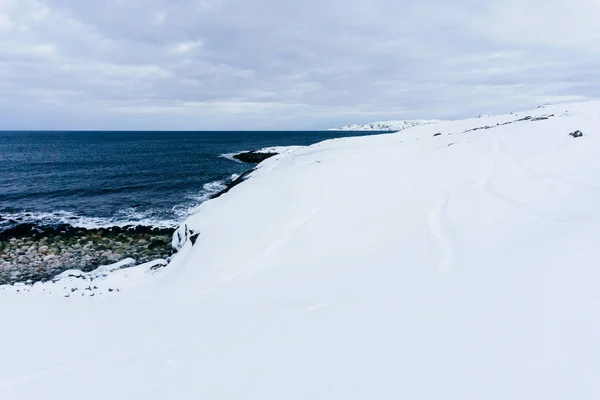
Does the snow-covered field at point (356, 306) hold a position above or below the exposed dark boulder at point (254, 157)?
below

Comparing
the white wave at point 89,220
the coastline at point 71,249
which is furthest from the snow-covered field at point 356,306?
the white wave at point 89,220

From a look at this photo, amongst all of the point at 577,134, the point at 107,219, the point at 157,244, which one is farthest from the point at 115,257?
the point at 577,134

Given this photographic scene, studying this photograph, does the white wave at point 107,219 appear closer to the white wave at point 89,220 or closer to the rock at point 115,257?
the white wave at point 89,220

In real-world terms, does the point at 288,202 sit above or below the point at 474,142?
below

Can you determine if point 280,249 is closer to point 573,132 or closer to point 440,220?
point 440,220

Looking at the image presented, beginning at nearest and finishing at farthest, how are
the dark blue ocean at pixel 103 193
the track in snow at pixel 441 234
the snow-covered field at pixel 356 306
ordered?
the snow-covered field at pixel 356 306, the track in snow at pixel 441 234, the dark blue ocean at pixel 103 193

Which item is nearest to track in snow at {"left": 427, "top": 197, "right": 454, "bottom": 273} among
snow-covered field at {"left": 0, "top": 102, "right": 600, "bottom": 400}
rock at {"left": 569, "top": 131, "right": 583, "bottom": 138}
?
snow-covered field at {"left": 0, "top": 102, "right": 600, "bottom": 400}


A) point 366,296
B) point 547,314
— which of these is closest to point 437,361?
point 547,314
